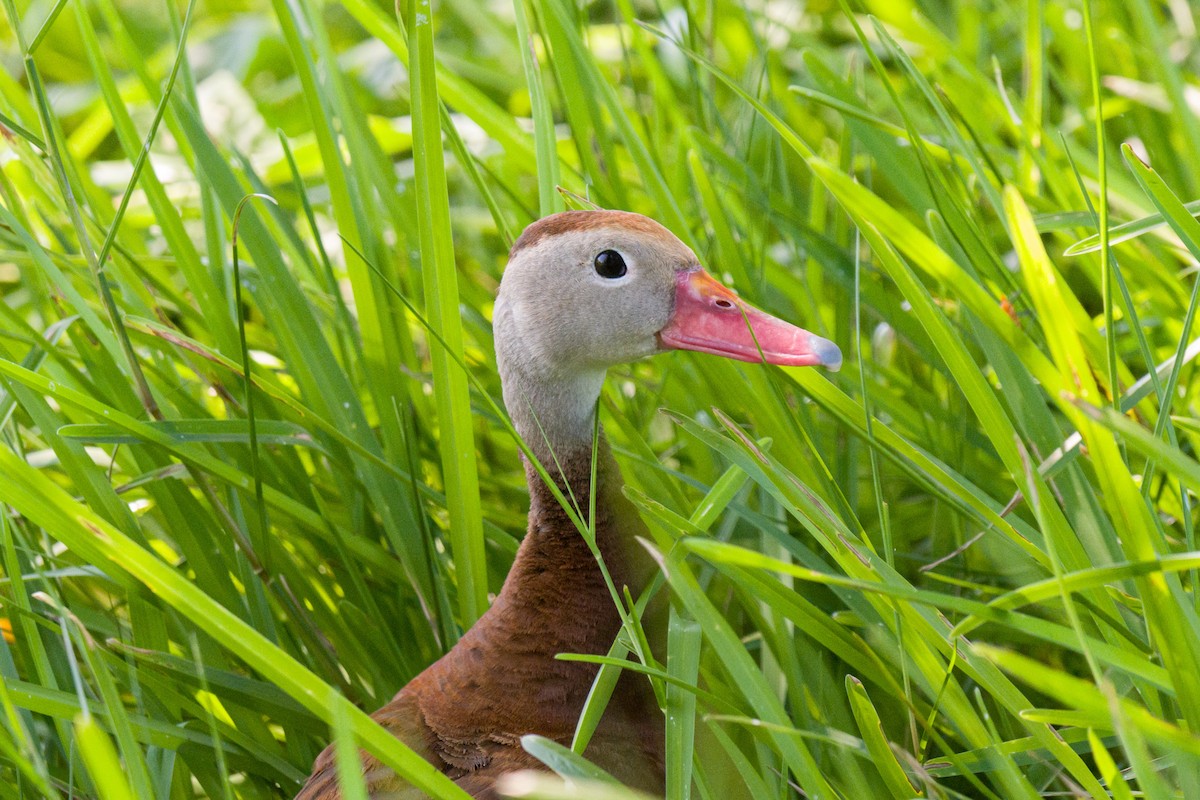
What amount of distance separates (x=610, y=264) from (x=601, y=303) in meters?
0.04

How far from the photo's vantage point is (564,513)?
117 cm

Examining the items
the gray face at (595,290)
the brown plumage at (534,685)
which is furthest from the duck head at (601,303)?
the brown plumage at (534,685)

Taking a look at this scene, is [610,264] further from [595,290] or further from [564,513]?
[564,513]

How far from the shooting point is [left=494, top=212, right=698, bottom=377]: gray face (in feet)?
3.80

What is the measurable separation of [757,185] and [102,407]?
0.84 metres

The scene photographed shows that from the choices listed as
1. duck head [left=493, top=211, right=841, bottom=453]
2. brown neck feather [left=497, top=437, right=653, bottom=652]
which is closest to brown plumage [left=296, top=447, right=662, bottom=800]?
brown neck feather [left=497, top=437, right=653, bottom=652]

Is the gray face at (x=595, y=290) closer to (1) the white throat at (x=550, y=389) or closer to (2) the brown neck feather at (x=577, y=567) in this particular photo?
(1) the white throat at (x=550, y=389)

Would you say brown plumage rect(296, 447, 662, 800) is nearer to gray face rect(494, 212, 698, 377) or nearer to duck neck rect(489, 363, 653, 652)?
duck neck rect(489, 363, 653, 652)

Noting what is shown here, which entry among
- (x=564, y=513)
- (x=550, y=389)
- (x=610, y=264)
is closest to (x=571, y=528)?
(x=564, y=513)

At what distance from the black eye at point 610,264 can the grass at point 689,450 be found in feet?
0.48

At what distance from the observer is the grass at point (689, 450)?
843mm

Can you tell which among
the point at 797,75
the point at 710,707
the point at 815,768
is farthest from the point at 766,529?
the point at 797,75

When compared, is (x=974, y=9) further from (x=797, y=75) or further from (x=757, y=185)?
(x=757, y=185)

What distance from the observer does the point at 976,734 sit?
→ 2.89ft
